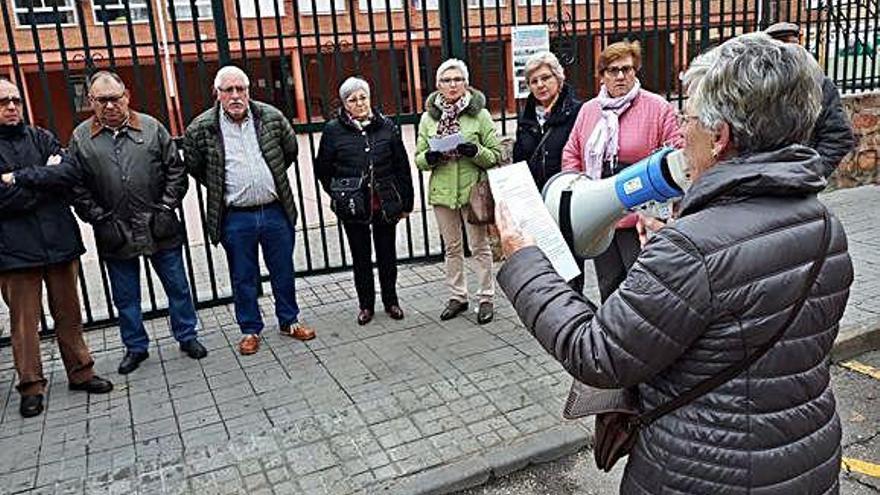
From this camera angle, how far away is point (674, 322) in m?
1.44

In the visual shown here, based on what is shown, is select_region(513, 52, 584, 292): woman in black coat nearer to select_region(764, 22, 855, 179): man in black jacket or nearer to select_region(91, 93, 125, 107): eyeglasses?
select_region(764, 22, 855, 179): man in black jacket

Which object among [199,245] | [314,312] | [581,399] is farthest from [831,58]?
[581,399]

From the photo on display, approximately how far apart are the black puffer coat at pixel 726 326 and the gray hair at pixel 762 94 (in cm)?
5

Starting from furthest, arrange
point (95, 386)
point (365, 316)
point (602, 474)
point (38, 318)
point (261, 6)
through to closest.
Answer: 1. point (261, 6)
2. point (365, 316)
3. point (95, 386)
4. point (38, 318)
5. point (602, 474)

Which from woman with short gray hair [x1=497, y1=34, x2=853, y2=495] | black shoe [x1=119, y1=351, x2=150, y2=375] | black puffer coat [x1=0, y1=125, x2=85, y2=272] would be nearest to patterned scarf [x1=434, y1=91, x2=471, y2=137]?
black puffer coat [x1=0, y1=125, x2=85, y2=272]

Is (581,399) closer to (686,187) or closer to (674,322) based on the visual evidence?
(674,322)

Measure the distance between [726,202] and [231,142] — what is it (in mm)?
3926

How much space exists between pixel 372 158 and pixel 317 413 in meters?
1.92

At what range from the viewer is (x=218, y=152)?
15.7 feet

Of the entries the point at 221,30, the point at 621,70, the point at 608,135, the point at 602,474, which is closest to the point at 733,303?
the point at 602,474

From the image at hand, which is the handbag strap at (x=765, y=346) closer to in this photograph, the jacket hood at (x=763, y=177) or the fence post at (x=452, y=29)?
the jacket hood at (x=763, y=177)

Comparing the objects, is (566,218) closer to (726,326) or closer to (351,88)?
(726,326)

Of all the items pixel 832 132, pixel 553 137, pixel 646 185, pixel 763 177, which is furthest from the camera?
pixel 553 137

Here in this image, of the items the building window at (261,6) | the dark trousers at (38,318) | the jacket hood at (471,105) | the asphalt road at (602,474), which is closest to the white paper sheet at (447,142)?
the jacket hood at (471,105)
